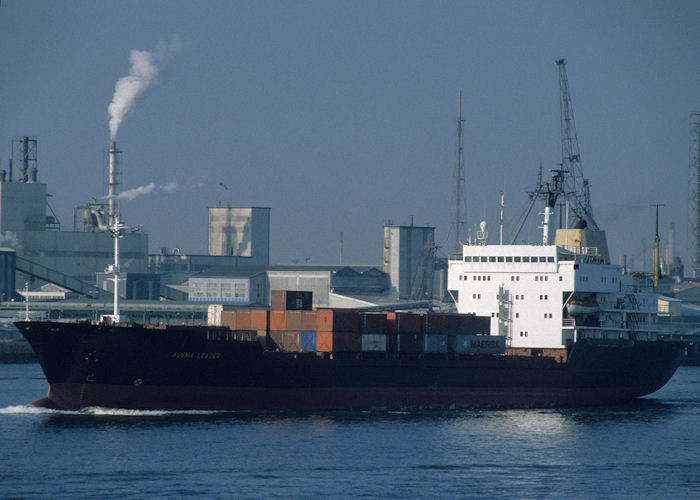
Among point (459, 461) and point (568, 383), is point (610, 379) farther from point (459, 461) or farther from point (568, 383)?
point (459, 461)

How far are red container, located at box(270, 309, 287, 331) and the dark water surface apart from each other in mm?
4064

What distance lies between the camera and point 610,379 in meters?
57.3

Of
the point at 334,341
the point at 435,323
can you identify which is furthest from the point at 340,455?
the point at 435,323

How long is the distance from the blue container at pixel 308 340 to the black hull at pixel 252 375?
817 mm

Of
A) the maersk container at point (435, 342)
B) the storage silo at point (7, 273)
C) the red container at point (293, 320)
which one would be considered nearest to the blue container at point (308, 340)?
the red container at point (293, 320)

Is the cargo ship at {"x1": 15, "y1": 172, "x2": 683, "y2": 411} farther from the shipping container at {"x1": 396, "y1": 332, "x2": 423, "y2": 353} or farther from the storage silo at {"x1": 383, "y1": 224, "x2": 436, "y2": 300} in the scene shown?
the storage silo at {"x1": 383, "y1": 224, "x2": 436, "y2": 300}

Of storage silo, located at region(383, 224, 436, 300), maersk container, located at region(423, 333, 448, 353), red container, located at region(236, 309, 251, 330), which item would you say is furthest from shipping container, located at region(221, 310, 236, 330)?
storage silo, located at region(383, 224, 436, 300)

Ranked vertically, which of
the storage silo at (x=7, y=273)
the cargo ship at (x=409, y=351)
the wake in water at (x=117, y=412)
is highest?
the storage silo at (x=7, y=273)

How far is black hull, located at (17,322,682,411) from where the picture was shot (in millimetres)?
43625

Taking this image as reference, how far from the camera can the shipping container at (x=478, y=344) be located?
51.8m

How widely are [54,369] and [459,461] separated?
55.7 ft

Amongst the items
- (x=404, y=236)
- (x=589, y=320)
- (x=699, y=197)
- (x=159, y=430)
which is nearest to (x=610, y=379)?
(x=589, y=320)

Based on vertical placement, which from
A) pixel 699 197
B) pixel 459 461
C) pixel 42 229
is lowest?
pixel 459 461

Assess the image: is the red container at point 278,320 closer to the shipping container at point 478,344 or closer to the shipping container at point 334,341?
the shipping container at point 334,341
